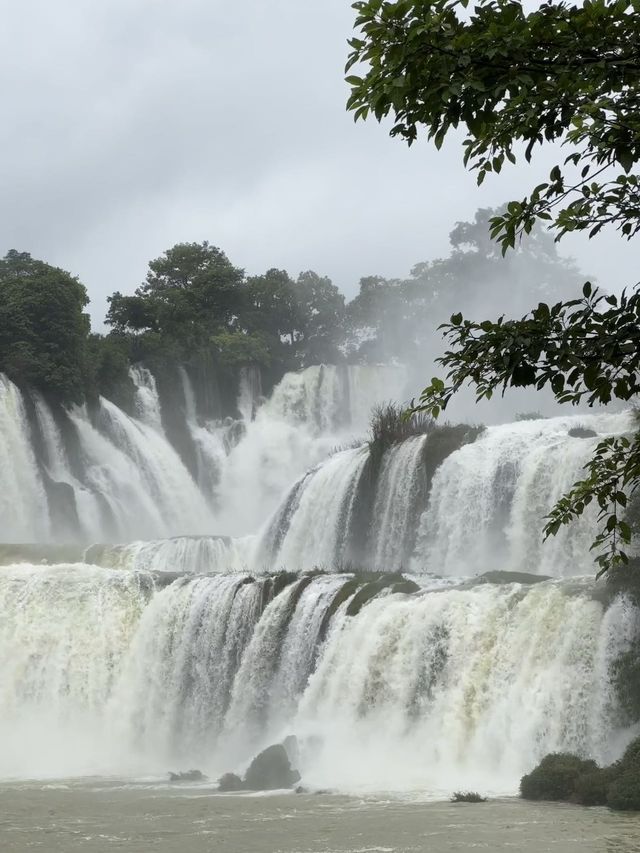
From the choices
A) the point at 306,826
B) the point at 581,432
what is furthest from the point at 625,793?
the point at 581,432

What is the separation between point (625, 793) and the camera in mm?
13953

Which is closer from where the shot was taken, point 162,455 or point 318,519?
point 318,519

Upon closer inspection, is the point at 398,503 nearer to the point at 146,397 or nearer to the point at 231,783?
the point at 231,783

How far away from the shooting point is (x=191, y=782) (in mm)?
20484

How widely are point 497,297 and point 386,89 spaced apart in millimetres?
71898

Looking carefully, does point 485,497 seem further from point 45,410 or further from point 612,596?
point 45,410

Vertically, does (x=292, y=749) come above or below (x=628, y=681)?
below

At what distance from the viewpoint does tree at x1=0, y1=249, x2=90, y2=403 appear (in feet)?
149

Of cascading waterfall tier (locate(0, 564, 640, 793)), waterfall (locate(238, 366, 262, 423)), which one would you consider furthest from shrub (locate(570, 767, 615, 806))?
waterfall (locate(238, 366, 262, 423))

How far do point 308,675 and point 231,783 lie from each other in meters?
3.87

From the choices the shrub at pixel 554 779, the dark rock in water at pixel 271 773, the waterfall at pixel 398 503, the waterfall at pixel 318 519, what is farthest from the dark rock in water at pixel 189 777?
the waterfall at pixel 318 519

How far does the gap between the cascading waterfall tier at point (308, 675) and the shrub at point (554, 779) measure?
1245 millimetres

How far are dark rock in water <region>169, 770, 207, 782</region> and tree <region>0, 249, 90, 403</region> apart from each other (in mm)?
26762

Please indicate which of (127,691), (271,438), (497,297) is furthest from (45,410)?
(497,297)
